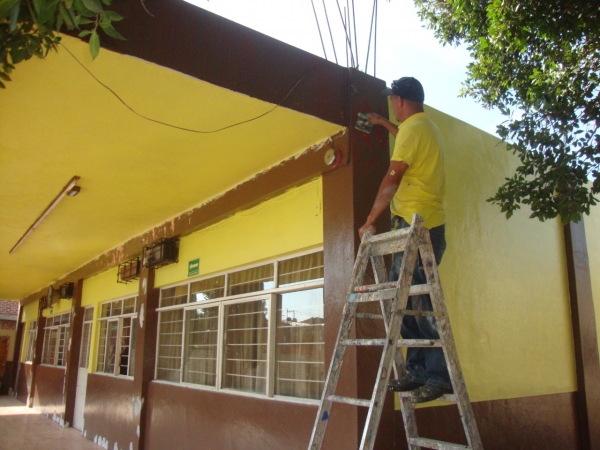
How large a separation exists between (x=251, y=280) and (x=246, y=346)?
0.68 meters

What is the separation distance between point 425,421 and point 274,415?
4.55 ft

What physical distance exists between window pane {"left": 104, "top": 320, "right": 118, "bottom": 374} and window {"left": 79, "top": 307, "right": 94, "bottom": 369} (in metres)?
1.45

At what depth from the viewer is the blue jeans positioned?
2.99 metres

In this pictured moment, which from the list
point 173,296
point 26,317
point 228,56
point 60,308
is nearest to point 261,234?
point 228,56

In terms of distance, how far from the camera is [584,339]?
5688 millimetres

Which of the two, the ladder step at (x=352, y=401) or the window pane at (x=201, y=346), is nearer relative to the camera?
the ladder step at (x=352, y=401)

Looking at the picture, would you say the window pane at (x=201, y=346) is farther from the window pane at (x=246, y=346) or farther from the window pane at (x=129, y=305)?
the window pane at (x=129, y=305)

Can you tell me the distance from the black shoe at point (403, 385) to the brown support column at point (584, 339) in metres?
3.53

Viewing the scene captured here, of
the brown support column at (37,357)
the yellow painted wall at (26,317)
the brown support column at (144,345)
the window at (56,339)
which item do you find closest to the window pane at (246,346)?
the brown support column at (144,345)

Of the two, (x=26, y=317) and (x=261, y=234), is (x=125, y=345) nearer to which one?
(x=261, y=234)

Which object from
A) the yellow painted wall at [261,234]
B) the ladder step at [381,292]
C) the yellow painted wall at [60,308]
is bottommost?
the ladder step at [381,292]

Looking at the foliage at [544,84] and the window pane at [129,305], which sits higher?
the foliage at [544,84]

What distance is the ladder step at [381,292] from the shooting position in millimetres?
2779

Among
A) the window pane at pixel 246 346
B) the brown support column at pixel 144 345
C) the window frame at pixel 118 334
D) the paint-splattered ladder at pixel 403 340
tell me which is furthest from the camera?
the window frame at pixel 118 334
